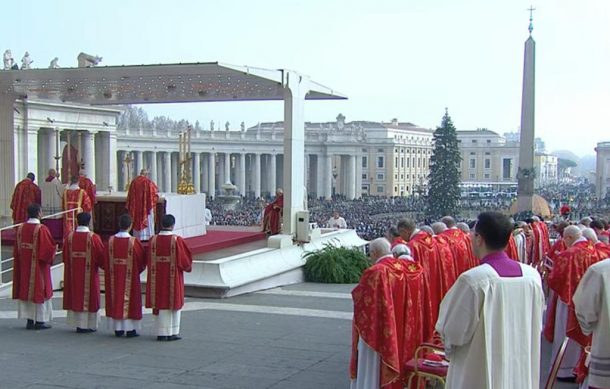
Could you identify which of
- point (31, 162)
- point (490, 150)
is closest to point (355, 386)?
point (31, 162)

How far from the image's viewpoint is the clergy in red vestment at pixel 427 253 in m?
8.69

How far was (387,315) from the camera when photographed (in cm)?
639

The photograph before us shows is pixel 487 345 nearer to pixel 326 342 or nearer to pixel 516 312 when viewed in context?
pixel 516 312

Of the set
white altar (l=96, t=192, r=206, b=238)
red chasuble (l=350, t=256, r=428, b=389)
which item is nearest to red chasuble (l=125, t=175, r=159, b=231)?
white altar (l=96, t=192, r=206, b=238)

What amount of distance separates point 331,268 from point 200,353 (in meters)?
7.84

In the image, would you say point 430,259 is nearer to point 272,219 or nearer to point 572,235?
point 572,235

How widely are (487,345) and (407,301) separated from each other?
7.04ft

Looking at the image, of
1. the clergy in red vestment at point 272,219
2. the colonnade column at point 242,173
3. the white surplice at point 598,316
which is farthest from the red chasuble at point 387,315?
the colonnade column at point 242,173

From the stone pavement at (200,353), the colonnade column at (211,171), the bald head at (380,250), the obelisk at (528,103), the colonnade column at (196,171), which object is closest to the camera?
the bald head at (380,250)

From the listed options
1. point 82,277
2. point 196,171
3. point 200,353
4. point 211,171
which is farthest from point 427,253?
point 211,171

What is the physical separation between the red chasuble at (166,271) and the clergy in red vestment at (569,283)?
4578 millimetres

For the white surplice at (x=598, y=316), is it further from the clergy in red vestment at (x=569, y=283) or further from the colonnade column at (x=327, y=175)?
the colonnade column at (x=327, y=175)

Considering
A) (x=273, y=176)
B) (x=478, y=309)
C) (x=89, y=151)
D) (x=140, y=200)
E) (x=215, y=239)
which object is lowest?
(x=215, y=239)

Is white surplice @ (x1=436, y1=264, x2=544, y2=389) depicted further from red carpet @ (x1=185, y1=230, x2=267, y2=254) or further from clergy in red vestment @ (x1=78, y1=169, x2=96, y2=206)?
clergy in red vestment @ (x1=78, y1=169, x2=96, y2=206)
